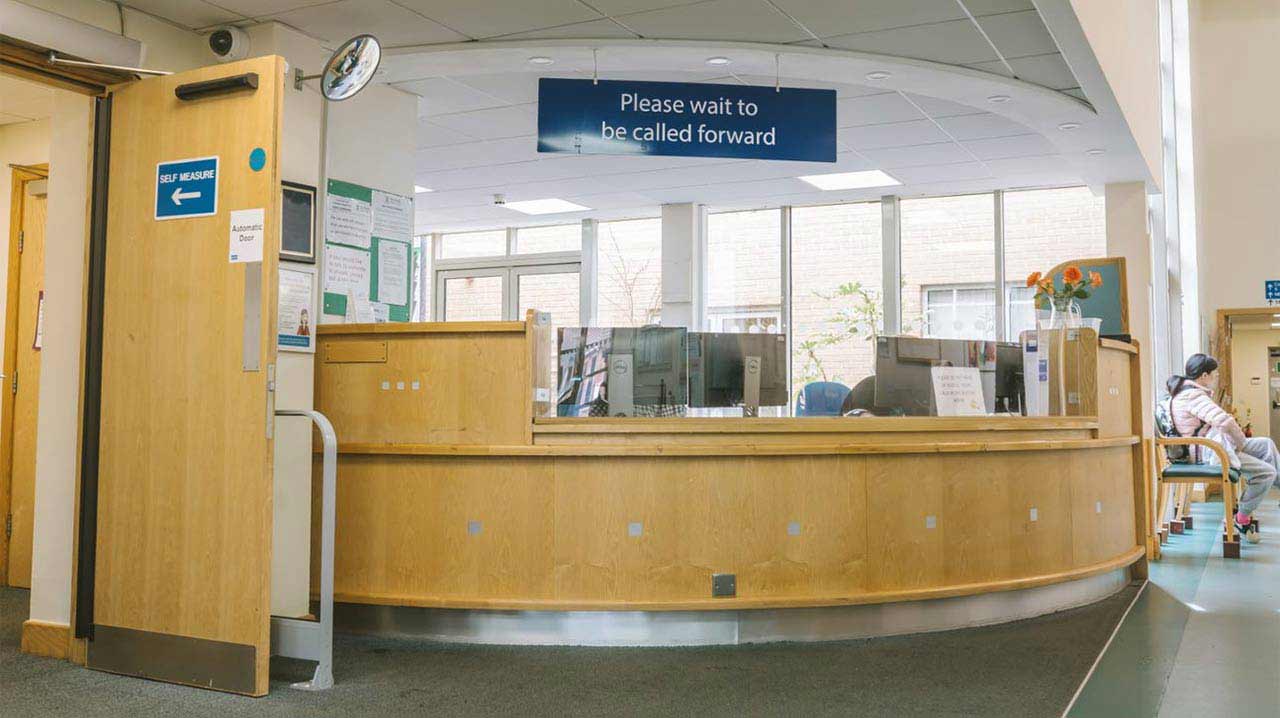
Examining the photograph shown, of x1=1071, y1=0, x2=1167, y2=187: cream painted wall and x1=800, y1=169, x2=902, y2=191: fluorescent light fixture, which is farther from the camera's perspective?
x1=800, y1=169, x2=902, y2=191: fluorescent light fixture

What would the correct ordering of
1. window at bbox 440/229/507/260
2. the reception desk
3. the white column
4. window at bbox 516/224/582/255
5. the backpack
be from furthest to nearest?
window at bbox 440/229/507/260 → window at bbox 516/224/582/255 → the white column → the backpack → the reception desk

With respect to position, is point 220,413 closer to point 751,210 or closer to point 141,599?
point 141,599

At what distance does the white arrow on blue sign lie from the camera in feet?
12.5

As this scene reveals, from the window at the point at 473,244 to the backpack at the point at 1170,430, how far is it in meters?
6.66

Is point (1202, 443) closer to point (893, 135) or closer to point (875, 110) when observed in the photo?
point (893, 135)

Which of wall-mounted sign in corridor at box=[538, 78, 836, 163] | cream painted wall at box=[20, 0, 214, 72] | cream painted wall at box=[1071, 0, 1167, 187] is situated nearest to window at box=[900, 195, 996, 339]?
cream painted wall at box=[1071, 0, 1167, 187]

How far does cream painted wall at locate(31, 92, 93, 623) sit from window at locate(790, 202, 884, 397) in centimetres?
745

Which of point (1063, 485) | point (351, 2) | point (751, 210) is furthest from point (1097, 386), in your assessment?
point (751, 210)

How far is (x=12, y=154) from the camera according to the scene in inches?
232

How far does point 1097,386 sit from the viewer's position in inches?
225

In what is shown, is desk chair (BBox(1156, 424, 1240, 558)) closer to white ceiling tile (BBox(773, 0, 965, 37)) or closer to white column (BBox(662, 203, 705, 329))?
white ceiling tile (BBox(773, 0, 965, 37))

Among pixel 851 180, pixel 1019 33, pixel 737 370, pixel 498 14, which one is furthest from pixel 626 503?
pixel 851 180

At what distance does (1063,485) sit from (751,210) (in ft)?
19.7

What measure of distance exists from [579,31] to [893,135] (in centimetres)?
312
